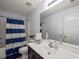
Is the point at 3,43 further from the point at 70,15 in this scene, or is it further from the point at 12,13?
the point at 70,15

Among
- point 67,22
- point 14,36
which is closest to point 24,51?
point 14,36

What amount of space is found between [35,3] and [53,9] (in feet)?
3.95

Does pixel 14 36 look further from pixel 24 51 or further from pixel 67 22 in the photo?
pixel 67 22

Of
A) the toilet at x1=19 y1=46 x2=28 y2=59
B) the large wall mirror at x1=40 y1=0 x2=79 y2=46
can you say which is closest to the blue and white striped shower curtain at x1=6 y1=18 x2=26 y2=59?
the toilet at x1=19 y1=46 x2=28 y2=59

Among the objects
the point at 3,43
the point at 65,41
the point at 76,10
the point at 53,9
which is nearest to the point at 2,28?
the point at 3,43

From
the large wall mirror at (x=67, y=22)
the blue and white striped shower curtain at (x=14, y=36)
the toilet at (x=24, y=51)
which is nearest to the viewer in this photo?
the large wall mirror at (x=67, y=22)

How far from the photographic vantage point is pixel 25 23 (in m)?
3.50

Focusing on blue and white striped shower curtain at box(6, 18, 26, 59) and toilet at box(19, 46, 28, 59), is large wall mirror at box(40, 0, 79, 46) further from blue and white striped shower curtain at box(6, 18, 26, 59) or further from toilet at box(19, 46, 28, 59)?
blue and white striped shower curtain at box(6, 18, 26, 59)

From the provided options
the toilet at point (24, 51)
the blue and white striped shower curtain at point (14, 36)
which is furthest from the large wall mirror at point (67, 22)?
the blue and white striped shower curtain at point (14, 36)

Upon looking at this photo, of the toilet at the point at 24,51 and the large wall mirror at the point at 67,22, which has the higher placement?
the large wall mirror at the point at 67,22

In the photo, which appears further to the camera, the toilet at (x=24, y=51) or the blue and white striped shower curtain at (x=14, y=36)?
the blue and white striped shower curtain at (x=14, y=36)

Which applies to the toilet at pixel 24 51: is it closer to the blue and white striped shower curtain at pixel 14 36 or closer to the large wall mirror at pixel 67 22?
the blue and white striped shower curtain at pixel 14 36

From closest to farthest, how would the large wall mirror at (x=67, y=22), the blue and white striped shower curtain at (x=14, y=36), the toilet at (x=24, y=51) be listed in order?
the large wall mirror at (x=67, y=22)
the toilet at (x=24, y=51)
the blue and white striped shower curtain at (x=14, y=36)

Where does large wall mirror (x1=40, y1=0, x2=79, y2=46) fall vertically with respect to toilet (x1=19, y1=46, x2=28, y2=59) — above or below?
above
